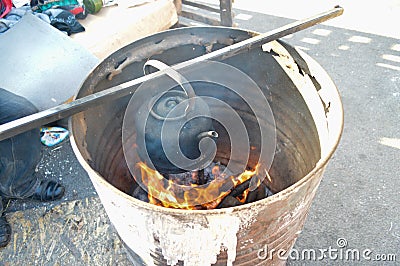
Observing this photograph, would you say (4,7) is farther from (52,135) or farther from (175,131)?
(175,131)

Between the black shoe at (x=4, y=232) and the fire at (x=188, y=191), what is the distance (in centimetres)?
101

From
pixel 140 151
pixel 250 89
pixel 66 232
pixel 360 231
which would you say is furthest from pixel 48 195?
pixel 360 231

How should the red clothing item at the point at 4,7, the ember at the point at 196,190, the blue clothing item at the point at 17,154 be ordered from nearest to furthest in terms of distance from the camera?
the ember at the point at 196,190 < the blue clothing item at the point at 17,154 < the red clothing item at the point at 4,7

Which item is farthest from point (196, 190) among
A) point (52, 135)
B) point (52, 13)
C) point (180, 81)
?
point (52, 13)

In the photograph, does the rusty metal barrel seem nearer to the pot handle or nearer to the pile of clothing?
the pot handle

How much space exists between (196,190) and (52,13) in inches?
81.5

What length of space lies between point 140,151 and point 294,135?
0.80 m

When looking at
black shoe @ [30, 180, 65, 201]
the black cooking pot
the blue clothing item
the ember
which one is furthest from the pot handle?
black shoe @ [30, 180, 65, 201]

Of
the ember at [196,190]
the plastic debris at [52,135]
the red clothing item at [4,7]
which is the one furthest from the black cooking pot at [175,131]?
the red clothing item at [4,7]

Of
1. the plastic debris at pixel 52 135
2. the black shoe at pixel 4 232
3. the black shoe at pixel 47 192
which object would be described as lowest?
the black shoe at pixel 4 232

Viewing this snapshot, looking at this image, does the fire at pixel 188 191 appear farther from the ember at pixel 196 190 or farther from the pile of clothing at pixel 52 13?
the pile of clothing at pixel 52 13

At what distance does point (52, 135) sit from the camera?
305cm

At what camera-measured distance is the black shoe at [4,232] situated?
92.5 inches

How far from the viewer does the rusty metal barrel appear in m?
1.22
